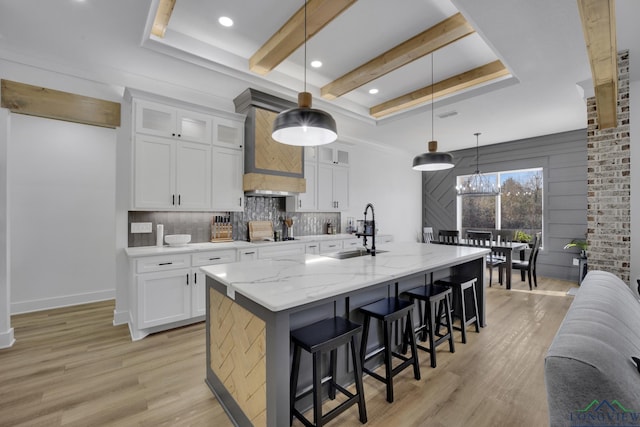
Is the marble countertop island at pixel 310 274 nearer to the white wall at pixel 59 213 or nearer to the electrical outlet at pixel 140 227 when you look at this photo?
the electrical outlet at pixel 140 227

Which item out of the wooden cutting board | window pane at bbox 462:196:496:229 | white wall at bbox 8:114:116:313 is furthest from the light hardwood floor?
window pane at bbox 462:196:496:229

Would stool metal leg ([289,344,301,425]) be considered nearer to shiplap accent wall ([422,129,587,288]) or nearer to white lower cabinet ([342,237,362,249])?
white lower cabinet ([342,237,362,249])

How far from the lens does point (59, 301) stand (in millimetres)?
3918

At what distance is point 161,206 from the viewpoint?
3381 millimetres

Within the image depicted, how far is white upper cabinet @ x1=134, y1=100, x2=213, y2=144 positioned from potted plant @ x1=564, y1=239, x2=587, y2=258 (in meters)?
6.55

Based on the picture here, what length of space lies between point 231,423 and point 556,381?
5.86 feet

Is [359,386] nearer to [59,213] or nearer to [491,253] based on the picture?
[59,213]

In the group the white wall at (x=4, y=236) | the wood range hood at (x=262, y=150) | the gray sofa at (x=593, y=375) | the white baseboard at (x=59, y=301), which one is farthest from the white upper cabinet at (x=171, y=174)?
the gray sofa at (x=593, y=375)

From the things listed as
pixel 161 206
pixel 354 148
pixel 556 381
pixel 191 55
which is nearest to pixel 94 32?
pixel 191 55

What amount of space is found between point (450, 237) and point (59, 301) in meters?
6.36

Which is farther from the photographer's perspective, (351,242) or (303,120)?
(351,242)

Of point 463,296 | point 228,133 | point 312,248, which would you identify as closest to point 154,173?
point 228,133

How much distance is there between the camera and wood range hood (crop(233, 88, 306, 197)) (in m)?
3.91

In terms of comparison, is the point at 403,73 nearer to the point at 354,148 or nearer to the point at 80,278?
the point at 354,148
